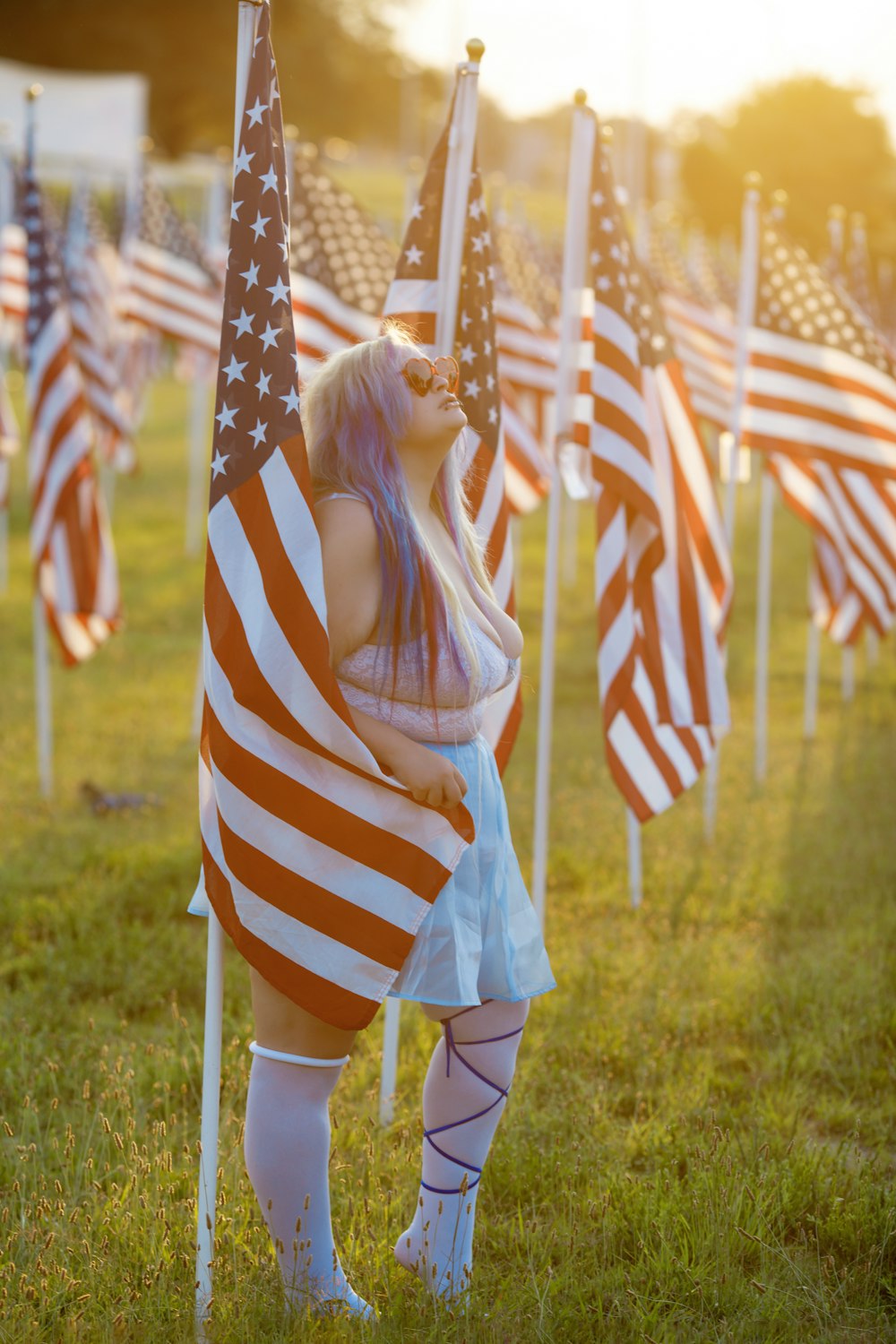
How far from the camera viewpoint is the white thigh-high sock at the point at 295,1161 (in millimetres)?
3205

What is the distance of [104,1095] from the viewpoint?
4398mm

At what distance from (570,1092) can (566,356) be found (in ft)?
9.44

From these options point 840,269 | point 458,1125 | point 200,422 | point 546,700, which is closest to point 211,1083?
point 458,1125

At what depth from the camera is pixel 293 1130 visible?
3201mm

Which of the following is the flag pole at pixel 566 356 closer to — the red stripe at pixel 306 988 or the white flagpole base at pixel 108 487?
the red stripe at pixel 306 988

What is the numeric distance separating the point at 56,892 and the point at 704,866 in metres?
3.23

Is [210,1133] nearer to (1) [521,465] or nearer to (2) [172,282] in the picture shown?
(1) [521,465]

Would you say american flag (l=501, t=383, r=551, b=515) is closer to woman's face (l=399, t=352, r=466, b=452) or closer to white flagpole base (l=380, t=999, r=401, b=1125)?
white flagpole base (l=380, t=999, r=401, b=1125)

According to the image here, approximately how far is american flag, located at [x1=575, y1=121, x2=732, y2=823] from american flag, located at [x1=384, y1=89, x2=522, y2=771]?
1108 millimetres

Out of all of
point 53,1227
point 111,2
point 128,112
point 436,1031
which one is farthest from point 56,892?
point 111,2

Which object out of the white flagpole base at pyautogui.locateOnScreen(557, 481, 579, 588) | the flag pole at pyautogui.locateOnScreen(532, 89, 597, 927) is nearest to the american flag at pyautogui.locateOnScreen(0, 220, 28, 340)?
the white flagpole base at pyautogui.locateOnScreen(557, 481, 579, 588)

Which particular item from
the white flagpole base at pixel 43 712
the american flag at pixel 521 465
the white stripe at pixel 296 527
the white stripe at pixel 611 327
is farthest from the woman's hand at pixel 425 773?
the american flag at pixel 521 465

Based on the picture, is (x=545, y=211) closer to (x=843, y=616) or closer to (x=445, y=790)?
(x=843, y=616)

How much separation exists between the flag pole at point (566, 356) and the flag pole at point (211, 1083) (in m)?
2.31
